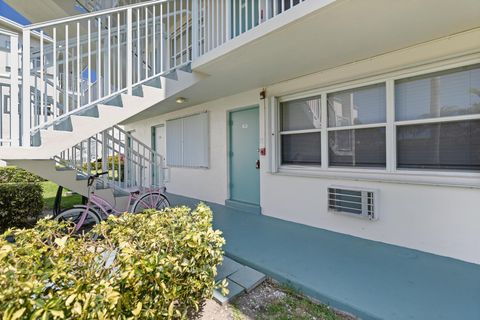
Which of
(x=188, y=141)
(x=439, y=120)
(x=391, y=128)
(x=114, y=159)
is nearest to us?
(x=439, y=120)

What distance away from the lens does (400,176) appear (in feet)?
10.5

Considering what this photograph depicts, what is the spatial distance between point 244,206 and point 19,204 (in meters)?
3.89

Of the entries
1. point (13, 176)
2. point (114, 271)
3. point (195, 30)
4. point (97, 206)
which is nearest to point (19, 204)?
point (97, 206)

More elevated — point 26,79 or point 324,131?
point 26,79

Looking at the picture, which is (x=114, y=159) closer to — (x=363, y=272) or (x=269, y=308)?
(x=269, y=308)

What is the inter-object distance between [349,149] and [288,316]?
8.30ft

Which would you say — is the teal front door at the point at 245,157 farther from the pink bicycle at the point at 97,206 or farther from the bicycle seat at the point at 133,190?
the bicycle seat at the point at 133,190

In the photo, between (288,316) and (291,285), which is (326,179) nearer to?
(291,285)

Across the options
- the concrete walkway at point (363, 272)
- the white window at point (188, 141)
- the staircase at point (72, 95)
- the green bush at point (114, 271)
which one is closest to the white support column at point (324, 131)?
the concrete walkway at point (363, 272)

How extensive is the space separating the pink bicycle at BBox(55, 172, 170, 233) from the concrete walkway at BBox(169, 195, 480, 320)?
5.17ft

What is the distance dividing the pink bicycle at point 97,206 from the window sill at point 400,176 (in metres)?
2.46

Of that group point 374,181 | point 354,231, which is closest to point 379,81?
point 374,181

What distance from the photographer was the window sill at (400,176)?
2768 mm

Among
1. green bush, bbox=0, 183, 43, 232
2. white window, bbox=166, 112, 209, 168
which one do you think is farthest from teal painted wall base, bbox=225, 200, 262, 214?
green bush, bbox=0, 183, 43, 232
